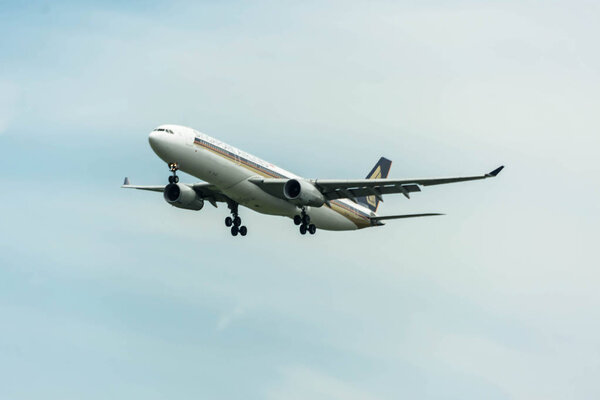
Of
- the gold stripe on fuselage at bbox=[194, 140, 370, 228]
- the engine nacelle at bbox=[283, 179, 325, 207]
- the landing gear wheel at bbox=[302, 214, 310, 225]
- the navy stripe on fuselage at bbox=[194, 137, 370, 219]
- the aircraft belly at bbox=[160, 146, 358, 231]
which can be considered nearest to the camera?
the aircraft belly at bbox=[160, 146, 358, 231]

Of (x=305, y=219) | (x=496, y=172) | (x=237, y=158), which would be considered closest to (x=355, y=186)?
(x=305, y=219)

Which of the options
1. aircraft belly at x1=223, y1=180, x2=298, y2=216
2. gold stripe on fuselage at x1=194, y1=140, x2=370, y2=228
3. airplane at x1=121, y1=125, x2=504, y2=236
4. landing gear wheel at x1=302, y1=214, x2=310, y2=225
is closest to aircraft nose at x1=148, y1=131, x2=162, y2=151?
airplane at x1=121, y1=125, x2=504, y2=236

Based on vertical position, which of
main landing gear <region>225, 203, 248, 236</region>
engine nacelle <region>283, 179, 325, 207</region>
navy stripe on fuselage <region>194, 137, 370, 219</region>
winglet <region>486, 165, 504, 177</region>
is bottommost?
main landing gear <region>225, 203, 248, 236</region>

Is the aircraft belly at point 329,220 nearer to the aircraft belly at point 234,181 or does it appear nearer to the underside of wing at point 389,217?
the aircraft belly at point 234,181

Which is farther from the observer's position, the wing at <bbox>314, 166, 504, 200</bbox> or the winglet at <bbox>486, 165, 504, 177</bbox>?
the wing at <bbox>314, 166, 504, 200</bbox>

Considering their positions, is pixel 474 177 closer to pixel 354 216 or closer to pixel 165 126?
pixel 354 216

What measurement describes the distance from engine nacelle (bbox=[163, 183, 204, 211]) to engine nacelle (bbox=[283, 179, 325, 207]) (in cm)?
751

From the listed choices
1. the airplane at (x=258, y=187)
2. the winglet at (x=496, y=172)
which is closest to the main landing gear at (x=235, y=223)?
the airplane at (x=258, y=187)

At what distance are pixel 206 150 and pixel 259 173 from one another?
4.83 metres

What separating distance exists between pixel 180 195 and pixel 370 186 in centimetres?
1296

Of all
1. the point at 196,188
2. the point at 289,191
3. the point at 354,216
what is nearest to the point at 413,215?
the point at 354,216

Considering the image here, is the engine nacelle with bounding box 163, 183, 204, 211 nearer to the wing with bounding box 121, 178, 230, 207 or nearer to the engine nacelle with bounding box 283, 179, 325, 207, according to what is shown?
the wing with bounding box 121, 178, 230, 207

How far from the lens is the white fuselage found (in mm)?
58625

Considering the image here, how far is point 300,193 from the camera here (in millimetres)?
62062
